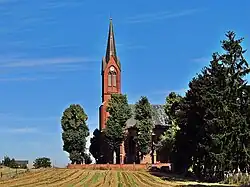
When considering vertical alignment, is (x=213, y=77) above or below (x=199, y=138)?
above

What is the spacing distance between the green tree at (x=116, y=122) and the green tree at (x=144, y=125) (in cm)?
244

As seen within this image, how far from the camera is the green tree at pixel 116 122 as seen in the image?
105438 mm

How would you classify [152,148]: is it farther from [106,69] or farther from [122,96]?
[106,69]

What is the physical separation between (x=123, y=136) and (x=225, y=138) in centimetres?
4856

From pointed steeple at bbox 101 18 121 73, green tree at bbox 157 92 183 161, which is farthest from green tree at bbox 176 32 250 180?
pointed steeple at bbox 101 18 121 73

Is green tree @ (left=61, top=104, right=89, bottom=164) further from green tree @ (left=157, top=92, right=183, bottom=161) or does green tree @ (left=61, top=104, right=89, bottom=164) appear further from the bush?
the bush

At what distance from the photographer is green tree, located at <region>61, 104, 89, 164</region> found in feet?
359

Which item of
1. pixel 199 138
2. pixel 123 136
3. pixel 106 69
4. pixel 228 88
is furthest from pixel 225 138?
pixel 106 69

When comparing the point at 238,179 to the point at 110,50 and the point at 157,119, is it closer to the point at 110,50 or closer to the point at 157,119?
the point at 157,119

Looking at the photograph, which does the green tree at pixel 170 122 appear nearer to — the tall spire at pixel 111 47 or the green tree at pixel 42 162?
the green tree at pixel 42 162

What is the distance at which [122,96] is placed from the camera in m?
112

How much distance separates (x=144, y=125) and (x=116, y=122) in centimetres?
569

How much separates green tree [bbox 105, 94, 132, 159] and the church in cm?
455

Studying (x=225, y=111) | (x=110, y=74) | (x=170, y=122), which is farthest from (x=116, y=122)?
(x=225, y=111)
